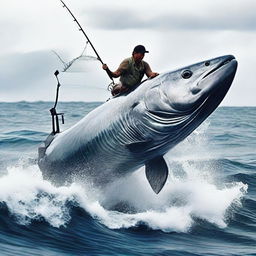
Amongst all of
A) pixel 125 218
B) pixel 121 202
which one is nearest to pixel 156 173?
→ pixel 125 218

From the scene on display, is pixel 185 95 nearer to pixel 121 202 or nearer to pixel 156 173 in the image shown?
pixel 156 173

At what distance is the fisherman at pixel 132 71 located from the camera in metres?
10.9

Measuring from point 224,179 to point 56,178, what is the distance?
5.74 metres

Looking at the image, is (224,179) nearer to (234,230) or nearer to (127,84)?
(234,230)

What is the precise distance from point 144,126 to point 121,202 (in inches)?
91.9

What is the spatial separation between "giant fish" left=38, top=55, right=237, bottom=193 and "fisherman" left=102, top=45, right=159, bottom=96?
11.9 inches

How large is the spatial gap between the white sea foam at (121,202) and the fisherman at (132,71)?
5.82ft

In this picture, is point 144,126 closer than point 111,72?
Yes

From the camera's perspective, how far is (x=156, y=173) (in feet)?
34.3

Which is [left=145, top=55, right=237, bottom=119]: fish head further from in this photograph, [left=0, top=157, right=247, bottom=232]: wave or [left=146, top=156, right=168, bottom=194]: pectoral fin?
[left=0, top=157, right=247, bottom=232]: wave

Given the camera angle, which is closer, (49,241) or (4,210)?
(49,241)

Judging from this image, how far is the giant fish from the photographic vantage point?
946 centimetres

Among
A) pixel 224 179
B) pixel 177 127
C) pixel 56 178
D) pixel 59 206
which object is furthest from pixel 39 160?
pixel 224 179

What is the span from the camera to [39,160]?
12.9 m
